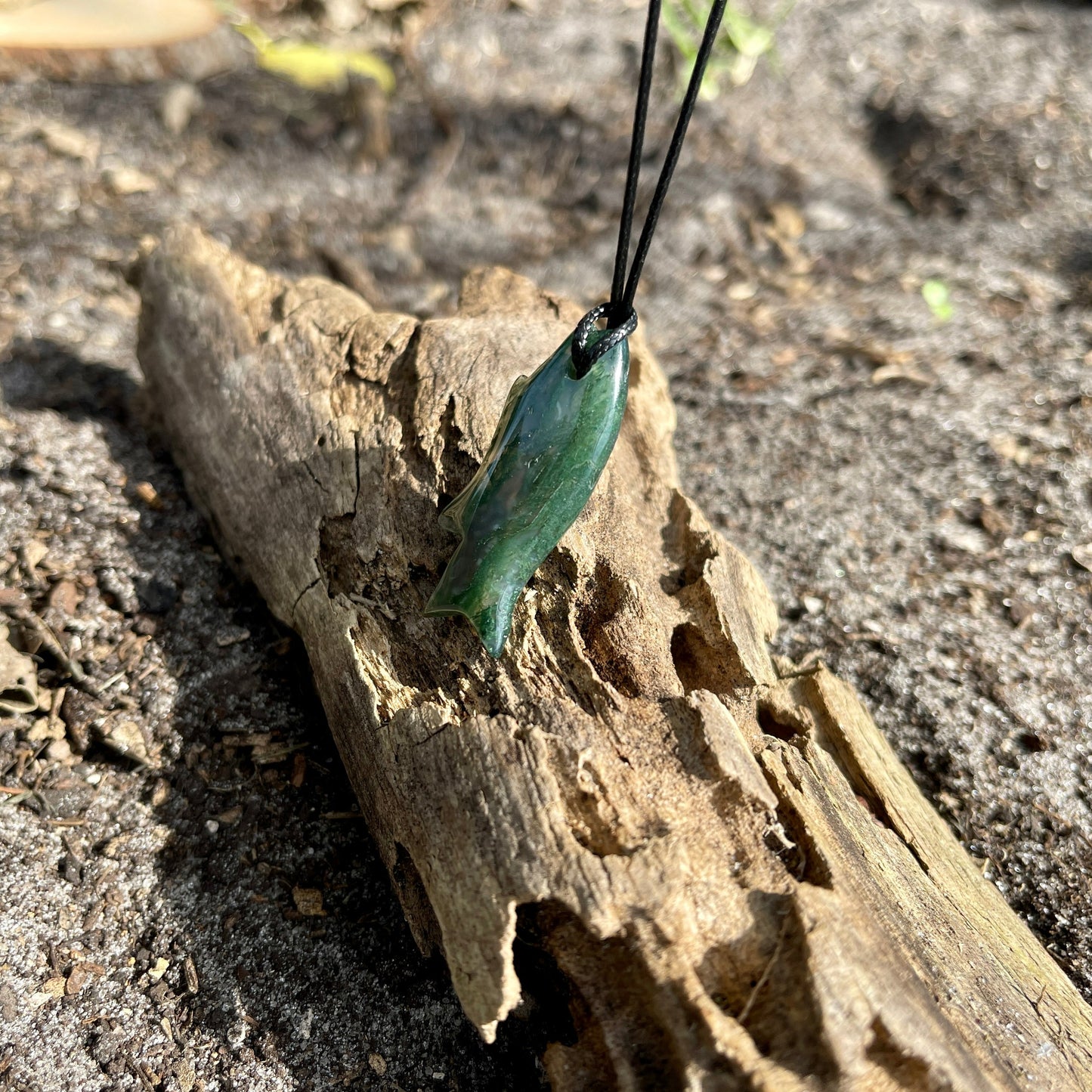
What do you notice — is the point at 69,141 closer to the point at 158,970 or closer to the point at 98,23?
the point at 98,23

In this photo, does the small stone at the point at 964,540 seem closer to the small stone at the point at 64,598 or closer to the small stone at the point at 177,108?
the small stone at the point at 64,598

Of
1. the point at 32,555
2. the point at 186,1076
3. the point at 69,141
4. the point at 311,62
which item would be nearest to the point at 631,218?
the point at 32,555

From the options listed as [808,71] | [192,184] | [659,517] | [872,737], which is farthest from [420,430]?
[808,71]

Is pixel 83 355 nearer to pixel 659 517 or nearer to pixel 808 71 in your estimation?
pixel 659 517

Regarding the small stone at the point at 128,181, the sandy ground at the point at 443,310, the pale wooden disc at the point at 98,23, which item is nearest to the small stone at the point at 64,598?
the sandy ground at the point at 443,310

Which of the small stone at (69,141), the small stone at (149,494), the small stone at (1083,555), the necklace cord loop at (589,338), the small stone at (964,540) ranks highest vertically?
the necklace cord loop at (589,338)
